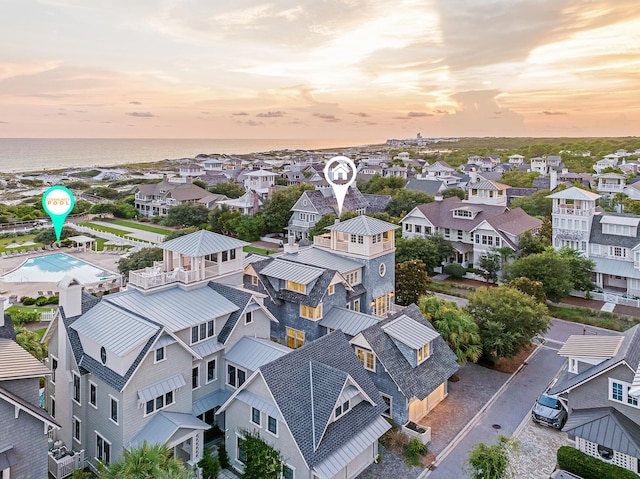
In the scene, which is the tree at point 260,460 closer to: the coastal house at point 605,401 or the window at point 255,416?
the window at point 255,416

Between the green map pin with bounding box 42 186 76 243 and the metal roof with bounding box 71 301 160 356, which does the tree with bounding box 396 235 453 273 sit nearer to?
the green map pin with bounding box 42 186 76 243

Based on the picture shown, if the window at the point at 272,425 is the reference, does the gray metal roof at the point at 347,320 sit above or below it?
above

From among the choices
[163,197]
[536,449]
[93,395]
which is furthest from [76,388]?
[163,197]

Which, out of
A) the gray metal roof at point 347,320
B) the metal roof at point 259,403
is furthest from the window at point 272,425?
the gray metal roof at point 347,320

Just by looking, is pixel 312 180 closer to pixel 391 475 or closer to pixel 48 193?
pixel 48 193

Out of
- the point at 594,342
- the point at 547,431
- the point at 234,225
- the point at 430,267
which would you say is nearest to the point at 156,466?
the point at 547,431

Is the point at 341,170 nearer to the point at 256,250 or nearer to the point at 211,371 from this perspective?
the point at 256,250

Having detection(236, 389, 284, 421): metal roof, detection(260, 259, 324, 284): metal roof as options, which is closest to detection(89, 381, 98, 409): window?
detection(236, 389, 284, 421): metal roof
